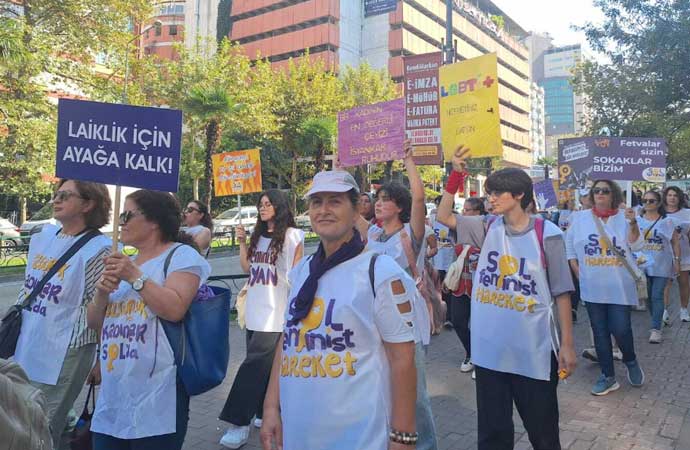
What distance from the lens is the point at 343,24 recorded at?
2266 inches

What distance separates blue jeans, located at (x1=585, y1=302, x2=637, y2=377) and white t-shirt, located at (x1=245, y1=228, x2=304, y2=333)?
112 inches

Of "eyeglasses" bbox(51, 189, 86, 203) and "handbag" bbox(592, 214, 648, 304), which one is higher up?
"eyeglasses" bbox(51, 189, 86, 203)

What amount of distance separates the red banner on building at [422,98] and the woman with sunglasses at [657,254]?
351 centimetres

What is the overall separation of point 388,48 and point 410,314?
194 ft

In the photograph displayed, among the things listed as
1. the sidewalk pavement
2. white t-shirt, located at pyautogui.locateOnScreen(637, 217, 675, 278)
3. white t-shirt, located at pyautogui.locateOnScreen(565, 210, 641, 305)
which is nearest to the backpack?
the sidewalk pavement

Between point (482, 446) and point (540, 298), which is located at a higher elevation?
point (540, 298)

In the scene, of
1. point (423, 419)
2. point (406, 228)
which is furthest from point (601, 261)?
point (423, 419)

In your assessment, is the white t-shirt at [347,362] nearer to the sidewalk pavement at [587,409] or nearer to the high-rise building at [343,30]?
the sidewalk pavement at [587,409]

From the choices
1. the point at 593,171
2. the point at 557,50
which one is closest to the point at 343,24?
the point at 593,171

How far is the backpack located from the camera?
3.39 feet

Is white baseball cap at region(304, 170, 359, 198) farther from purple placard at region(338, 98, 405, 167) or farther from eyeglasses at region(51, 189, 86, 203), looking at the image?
purple placard at region(338, 98, 405, 167)

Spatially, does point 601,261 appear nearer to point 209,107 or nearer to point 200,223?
point 200,223

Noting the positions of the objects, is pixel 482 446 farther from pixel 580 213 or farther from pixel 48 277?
pixel 580 213

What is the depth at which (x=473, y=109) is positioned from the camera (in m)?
4.88
